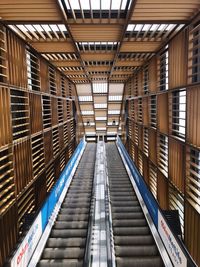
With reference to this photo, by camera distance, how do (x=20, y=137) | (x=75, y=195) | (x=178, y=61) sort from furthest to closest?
(x=75, y=195)
(x=20, y=137)
(x=178, y=61)

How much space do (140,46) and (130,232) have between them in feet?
20.1

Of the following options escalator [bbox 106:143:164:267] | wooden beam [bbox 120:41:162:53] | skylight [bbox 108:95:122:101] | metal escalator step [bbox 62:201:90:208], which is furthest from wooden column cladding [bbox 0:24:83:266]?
skylight [bbox 108:95:122:101]

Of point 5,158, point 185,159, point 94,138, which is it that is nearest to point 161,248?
point 185,159

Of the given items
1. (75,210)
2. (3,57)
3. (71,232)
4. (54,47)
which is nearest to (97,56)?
(54,47)

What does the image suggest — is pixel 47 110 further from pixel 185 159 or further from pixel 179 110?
pixel 185 159

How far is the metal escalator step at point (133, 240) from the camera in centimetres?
619

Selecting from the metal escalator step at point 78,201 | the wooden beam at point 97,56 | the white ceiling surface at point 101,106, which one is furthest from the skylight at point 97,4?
the white ceiling surface at point 101,106

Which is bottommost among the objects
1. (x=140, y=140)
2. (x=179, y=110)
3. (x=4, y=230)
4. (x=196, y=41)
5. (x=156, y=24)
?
(x=4, y=230)

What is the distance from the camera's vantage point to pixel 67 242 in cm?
618

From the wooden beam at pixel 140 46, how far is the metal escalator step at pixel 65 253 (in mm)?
6387

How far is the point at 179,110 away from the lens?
696 cm

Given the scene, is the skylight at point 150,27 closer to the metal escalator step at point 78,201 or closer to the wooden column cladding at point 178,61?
the wooden column cladding at point 178,61

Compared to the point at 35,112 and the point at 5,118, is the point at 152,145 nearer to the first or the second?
the point at 35,112

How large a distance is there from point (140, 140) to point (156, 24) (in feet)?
24.3
